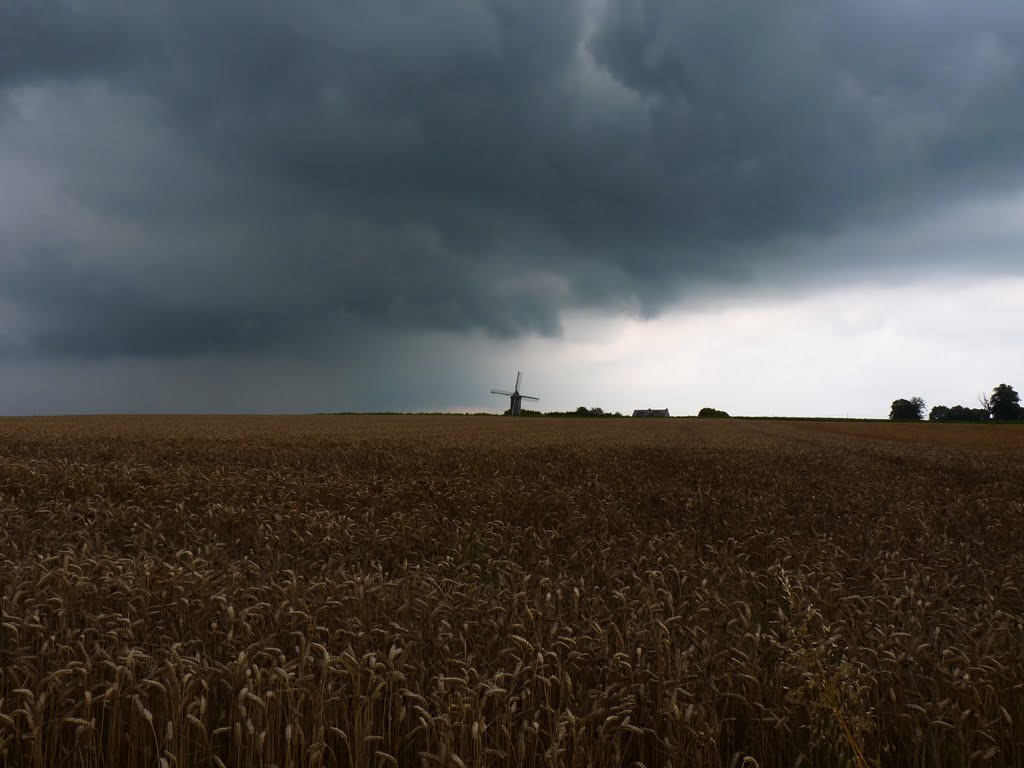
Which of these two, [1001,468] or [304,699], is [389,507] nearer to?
[304,699]

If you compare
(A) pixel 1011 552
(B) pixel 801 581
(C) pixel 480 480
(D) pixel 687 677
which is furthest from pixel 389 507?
(A) pixel 1011 552

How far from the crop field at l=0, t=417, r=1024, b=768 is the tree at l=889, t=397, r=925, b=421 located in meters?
159

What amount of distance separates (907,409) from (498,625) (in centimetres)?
17126

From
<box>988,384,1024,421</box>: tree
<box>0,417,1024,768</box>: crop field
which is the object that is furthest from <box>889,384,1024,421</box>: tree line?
<box>0,417,1024,768</box>: crop field

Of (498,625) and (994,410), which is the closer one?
(498,625)

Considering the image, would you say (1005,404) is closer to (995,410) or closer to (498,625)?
(995,410)

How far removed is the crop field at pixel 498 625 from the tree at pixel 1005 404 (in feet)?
479

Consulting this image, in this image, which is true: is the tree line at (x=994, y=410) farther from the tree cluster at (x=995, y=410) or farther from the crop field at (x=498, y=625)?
the crop field at (x=498, y=625)

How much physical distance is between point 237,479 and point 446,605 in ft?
26.5

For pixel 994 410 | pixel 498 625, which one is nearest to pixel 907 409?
pixel 994 410

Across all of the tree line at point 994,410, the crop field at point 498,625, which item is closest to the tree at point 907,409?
the tree line at point 994,410

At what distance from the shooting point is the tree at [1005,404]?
128 m

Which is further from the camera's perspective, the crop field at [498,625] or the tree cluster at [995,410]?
the tree cluster at [995,410]

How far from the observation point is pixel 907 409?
14962 centimetres
